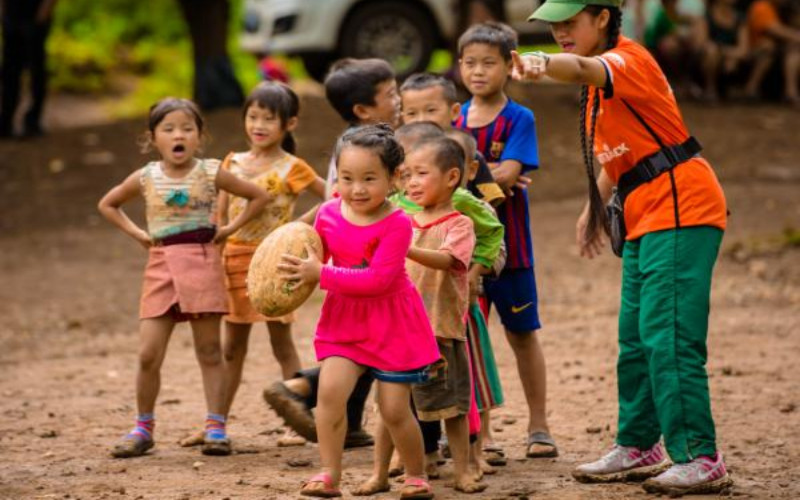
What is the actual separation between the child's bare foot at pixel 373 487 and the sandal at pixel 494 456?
0.73 meters

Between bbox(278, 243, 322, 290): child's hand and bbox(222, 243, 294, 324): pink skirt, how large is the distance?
1.61 metres

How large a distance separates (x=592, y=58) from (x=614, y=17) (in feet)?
1.44

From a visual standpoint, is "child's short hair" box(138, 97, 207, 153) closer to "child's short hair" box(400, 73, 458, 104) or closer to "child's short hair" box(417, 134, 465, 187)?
"child's short hair" box(400, 73, 458, 104)

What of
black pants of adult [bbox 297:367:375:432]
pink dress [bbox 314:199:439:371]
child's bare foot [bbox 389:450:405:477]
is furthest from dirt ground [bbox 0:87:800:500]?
pink dress [bbox 314:199:439:371]

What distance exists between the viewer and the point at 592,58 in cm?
519

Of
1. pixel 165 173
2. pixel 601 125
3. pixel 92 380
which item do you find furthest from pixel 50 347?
pixel 601 125

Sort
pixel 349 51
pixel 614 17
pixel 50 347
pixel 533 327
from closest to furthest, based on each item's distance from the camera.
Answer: pixel 614 17 < pixel 533 327 < pixel 50 347 < pixel 349 51

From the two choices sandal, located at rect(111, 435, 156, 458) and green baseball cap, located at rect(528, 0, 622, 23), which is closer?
green baseball cap, located at rect(528, 0, 622, 23)

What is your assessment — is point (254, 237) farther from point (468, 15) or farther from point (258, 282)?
point (468, 15)

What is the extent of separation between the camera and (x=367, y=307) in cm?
528

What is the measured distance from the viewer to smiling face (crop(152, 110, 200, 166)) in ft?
21.5

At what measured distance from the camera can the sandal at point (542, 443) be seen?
636 centimetres

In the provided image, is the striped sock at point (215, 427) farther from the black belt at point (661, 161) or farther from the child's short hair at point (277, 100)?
the black belt at point (661, 161)

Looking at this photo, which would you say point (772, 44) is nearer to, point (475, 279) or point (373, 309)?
point (475, 279)
